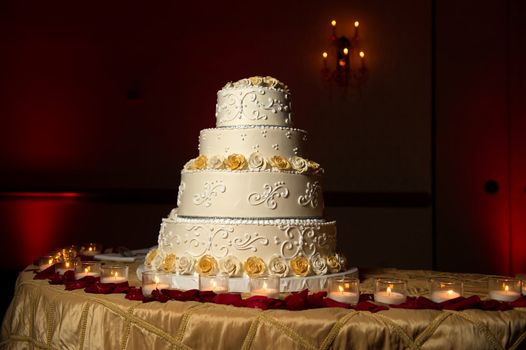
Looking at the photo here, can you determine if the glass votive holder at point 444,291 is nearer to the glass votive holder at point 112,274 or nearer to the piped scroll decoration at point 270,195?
the piped scroll decoration at point 270,195

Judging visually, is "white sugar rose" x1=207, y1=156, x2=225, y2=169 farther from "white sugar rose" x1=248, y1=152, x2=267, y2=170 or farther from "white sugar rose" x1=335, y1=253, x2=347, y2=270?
"white sugar rose" x1=335, y1=253, x2=347, y2=270

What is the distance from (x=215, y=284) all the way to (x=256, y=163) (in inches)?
30.8

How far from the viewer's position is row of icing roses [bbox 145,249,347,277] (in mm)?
3086

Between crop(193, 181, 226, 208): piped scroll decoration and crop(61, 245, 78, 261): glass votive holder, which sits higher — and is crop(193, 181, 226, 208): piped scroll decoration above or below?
above

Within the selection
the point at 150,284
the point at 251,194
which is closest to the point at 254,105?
the point at 251,194

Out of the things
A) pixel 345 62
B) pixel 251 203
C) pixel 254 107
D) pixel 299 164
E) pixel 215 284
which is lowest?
pixel 215 284

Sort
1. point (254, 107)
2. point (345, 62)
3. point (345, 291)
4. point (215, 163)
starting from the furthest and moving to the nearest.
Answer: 1. point (345, 62)
2. point (254, 107)
3. point (215, 163)
4. point (345, 291)

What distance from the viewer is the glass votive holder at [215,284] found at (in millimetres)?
2904

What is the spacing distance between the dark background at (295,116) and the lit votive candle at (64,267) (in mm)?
4111

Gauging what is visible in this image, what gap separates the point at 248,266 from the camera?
308cm

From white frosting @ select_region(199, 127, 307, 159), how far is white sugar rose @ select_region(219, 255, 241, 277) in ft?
2.23

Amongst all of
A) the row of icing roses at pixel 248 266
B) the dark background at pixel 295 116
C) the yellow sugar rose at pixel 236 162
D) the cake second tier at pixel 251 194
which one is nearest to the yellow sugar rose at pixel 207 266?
the row of icing roses at pixel 248 266

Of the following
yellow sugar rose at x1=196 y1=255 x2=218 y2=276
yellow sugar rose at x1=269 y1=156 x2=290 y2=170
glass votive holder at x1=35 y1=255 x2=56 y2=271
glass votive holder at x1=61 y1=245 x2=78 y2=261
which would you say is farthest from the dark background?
yellow sugar rose at x1=196 y1=255 x2=218 y2=276

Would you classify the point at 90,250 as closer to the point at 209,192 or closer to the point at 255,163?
the point at 209,192
